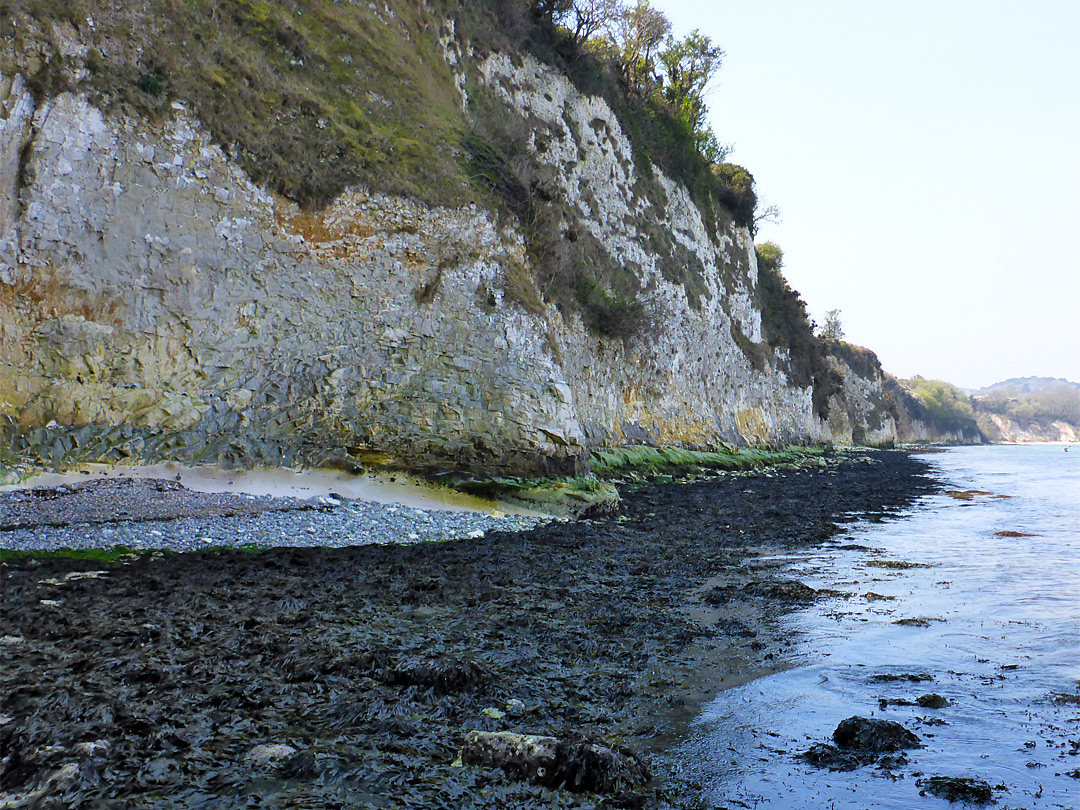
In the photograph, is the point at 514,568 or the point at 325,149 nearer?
the point at 514,568

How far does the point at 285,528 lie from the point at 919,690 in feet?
31.9

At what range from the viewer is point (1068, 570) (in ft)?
36.6

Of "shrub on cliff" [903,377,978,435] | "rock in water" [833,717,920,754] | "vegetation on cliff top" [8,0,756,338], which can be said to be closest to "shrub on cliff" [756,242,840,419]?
"vegetation on cliff top" [8,0,756,338]

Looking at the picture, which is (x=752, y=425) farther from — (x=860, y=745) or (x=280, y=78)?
(x=860, y=745)

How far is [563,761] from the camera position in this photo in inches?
165

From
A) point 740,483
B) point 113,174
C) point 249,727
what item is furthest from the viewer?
point 740,483

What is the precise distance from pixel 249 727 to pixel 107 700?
1099mm

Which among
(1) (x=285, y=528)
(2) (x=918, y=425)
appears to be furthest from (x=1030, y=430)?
(1) (x=285, y=528)

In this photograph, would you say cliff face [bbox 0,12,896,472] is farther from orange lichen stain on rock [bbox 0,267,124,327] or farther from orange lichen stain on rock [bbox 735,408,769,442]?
orange lichen stain on rock [bbox 735,408,769,442]

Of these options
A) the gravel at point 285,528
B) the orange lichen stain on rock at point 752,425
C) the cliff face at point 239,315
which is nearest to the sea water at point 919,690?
the gravel at point 285,528

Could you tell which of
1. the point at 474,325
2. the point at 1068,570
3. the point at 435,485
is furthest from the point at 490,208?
the point at 1068,570

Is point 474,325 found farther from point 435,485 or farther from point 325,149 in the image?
point 325,149

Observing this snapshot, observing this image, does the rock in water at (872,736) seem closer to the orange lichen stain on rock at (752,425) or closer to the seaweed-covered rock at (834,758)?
the seaweed-covered rock at (834,758)

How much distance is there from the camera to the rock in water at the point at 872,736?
4641 millimetres
